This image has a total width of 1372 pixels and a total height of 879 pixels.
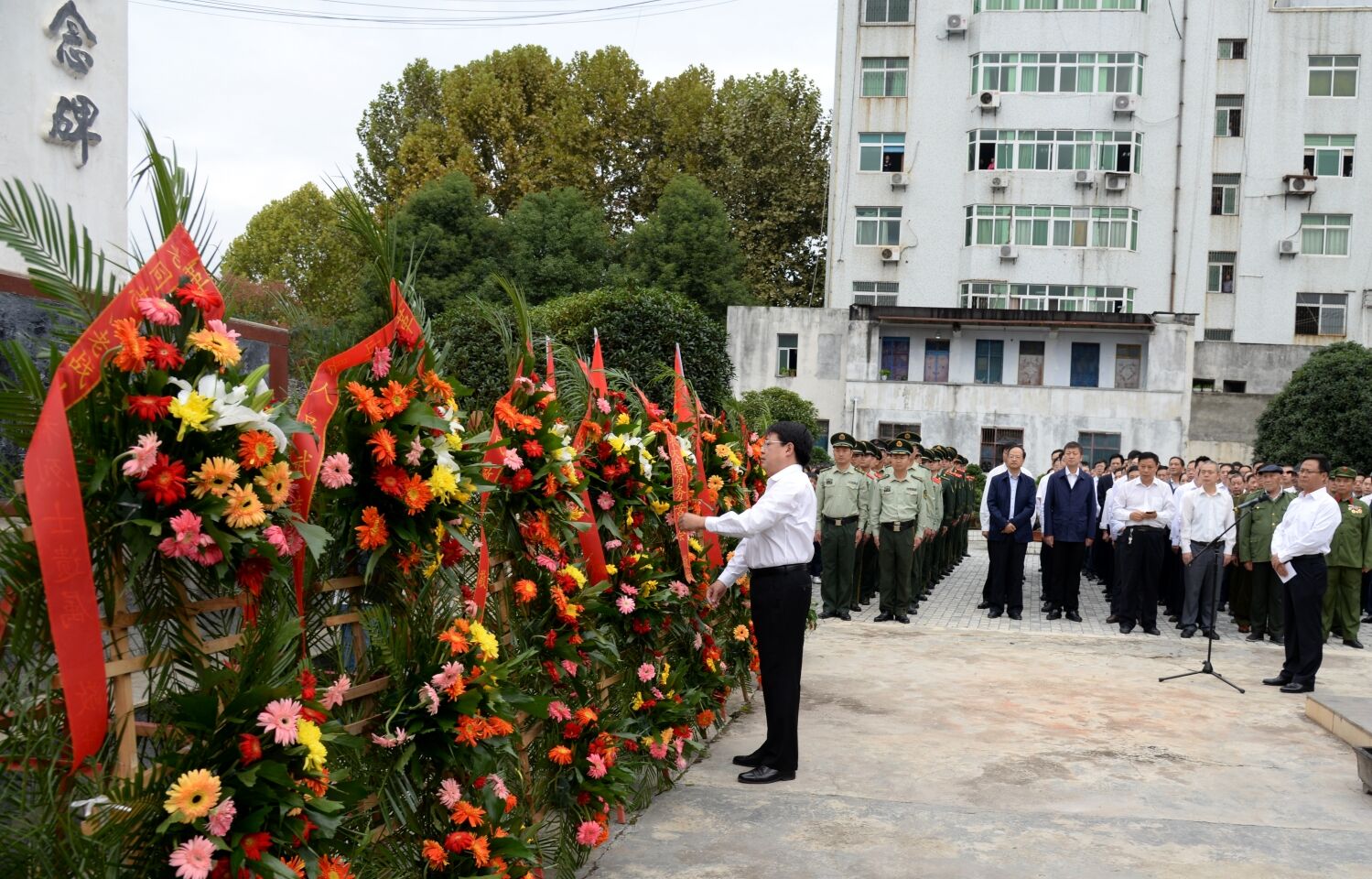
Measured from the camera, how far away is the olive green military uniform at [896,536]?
12562 mm

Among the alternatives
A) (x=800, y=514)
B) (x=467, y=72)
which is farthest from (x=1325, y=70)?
(x=800, y=514)

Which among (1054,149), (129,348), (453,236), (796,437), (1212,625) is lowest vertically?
(1212,625)

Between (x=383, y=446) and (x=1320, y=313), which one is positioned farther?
(x=1320, y=313)

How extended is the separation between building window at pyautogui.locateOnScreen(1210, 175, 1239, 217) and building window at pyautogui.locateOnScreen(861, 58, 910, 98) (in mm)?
9145

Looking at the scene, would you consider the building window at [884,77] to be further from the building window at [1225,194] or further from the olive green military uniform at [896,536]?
the olive green military uniform at [896,536]

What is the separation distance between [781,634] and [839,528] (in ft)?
22.4

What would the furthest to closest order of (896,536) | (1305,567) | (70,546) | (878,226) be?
(878,226) → (896,536) → (1305,567) → (70,546)

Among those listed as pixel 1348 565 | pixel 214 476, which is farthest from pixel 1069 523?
pixel 214 476

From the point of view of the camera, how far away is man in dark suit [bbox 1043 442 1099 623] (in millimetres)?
12961

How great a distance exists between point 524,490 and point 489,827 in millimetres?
1166

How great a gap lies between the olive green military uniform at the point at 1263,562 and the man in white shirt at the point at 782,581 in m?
7.53

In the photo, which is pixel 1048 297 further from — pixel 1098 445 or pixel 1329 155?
pixel 1329 155

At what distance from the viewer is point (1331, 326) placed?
35.2 m

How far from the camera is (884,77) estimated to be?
35938mm
